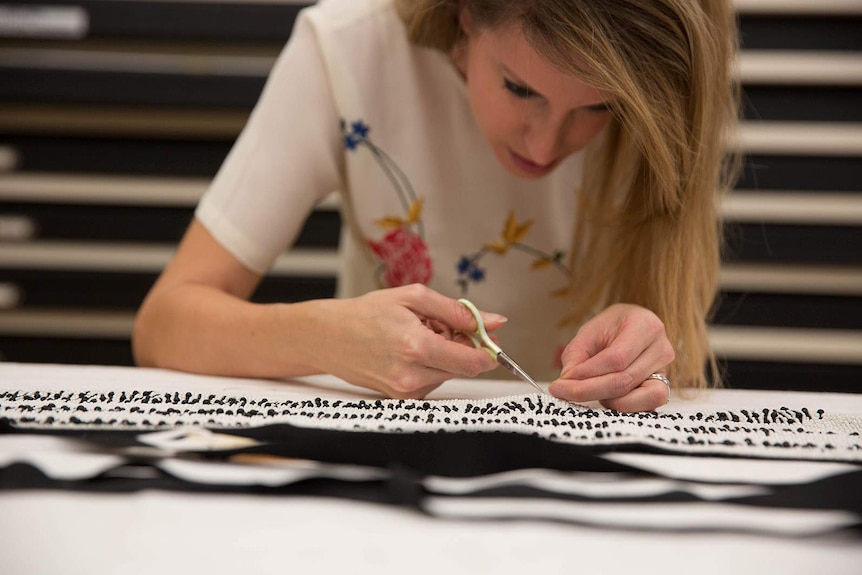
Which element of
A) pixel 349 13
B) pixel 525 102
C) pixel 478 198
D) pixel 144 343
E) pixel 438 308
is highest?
pixel 349 13

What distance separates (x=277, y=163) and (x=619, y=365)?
58 centimetres

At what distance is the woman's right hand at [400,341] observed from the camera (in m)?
0.81

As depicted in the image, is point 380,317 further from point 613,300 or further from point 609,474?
point 613,300

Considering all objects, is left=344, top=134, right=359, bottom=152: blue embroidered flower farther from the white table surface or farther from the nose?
the white table surface

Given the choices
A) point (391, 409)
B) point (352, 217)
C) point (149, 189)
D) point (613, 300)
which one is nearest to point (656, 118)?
point (613, 300)

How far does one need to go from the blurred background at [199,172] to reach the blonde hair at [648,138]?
774 millimetres

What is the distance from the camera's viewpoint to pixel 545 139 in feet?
3.23

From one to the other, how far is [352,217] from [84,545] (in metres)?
0.89

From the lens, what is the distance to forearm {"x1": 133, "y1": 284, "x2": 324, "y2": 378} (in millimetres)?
932

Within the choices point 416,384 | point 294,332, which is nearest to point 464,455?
point 416,384

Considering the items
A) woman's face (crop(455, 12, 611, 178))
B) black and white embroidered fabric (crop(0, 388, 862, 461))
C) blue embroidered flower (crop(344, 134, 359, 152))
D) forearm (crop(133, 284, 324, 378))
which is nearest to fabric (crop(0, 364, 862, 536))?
black and white embroidered fabric (crop(0, 388, 862, 461))

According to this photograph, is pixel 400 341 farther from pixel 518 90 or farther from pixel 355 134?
pixel 355 134

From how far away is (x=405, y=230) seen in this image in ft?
4.11

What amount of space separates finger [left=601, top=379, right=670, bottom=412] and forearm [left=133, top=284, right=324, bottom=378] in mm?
342
